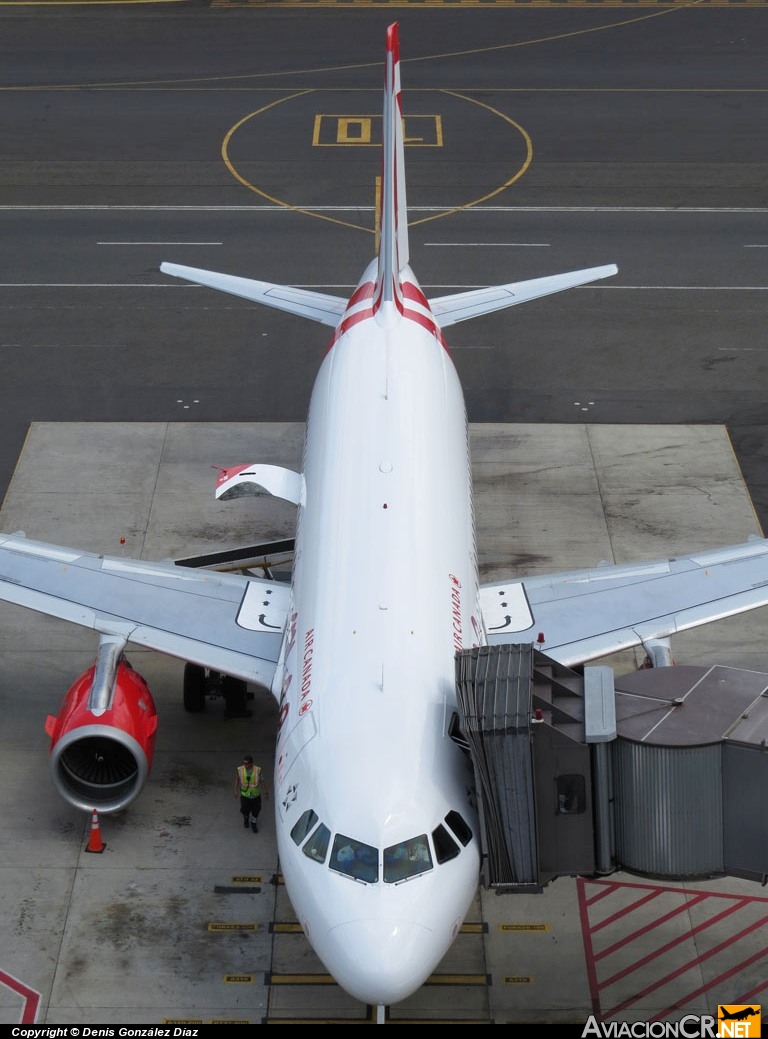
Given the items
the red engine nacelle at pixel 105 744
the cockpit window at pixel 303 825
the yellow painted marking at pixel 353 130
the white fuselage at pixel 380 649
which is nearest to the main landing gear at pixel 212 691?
the red engine nacelle at pixel 105 744

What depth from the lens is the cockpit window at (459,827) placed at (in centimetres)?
2136

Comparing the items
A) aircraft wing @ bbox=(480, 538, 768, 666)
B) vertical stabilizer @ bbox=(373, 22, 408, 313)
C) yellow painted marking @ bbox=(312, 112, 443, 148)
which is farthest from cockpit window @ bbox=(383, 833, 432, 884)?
yellow painted marking @ bbox=(312, 112, 443, 148)

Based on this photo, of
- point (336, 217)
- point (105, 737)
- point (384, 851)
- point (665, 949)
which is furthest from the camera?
point (336, 217)

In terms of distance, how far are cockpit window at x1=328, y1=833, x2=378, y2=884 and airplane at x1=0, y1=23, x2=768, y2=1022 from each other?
Result: 31 mm

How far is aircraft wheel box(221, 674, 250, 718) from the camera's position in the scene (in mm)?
29828

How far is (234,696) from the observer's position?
2998cm

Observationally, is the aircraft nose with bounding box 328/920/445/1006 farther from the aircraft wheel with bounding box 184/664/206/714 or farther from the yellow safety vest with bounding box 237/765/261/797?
the aircraft wheel with bounding box 184/664/206/714

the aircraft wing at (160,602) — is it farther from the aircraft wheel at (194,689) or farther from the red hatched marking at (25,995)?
the red hatched marking at (25,995)

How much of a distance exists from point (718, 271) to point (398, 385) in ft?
74.0

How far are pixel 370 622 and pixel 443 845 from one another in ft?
14.3

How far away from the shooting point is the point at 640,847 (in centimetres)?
2178

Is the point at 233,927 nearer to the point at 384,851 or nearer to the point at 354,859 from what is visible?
the point at 354,859

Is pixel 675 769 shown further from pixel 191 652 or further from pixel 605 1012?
pixel 191 652

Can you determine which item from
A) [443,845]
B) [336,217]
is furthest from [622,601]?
[336,217]
